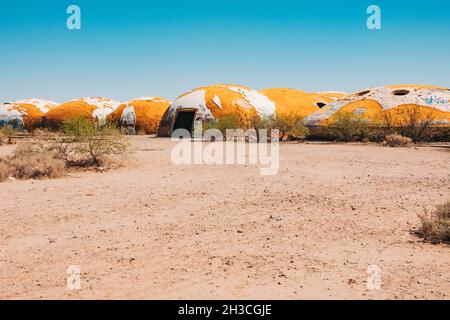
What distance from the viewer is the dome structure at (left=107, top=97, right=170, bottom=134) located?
95.5ft

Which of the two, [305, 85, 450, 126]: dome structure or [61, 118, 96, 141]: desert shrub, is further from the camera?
[305, 85, 450, 126]: dome structure

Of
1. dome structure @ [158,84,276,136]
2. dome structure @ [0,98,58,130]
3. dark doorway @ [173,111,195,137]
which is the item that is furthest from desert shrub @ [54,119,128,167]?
dome structure @ [0,98,58,130]

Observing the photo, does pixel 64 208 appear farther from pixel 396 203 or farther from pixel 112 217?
pixel 396 203

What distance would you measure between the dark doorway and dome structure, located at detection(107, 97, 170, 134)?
413 centimetres

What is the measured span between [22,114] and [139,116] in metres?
12.5

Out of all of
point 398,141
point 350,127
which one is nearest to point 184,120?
point 350,127

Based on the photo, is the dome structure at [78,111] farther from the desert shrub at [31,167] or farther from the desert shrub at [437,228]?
the desert shrub at [437,228]

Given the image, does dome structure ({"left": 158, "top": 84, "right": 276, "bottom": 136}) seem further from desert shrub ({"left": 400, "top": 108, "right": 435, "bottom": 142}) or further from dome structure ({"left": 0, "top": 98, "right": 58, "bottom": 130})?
dome structure ({"left": 0, "top": 98, "right": 58, "bottom": 130})

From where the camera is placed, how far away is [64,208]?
6.10m

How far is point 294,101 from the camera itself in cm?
2964

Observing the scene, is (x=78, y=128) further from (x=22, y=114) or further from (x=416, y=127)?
(x=22, y=114)
